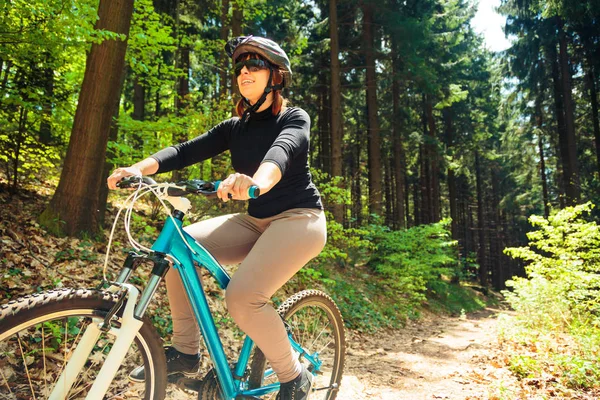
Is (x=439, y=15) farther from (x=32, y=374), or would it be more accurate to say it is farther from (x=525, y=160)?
(x=32, y=374)

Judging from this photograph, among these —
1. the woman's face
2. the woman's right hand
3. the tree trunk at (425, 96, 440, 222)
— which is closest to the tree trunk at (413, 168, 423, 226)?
the tree trunk at (425, 96, 440, 222)

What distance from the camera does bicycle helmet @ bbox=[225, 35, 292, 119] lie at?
2561 millimetres

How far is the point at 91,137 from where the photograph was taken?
558 cm

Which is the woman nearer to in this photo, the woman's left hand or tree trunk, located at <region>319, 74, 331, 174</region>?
the woman's left hand

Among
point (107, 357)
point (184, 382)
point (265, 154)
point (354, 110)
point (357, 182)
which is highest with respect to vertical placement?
point (354, 110)

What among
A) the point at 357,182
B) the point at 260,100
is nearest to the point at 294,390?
the point at 260,100

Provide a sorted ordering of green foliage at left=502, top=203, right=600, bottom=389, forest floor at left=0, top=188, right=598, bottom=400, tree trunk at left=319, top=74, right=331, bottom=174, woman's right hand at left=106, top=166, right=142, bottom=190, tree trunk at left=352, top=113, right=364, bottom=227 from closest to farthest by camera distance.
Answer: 1. woman's right hand at left=106, top=166, right=142, bottom=190
2. forest floor at left=0, top=188, right=598, bottom=400
3. green foliage at left=502, top=203, right=600, bottom=389
4. tree trunk at left=352, top=113, right=364, bottom=227
5. tree trunk at left=319, top=74, right=331, bottom=174

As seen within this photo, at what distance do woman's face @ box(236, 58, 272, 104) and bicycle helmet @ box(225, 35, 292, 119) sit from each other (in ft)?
0.14

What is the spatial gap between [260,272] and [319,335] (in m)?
1.41

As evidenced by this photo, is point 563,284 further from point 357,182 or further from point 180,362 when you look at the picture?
point 357,182

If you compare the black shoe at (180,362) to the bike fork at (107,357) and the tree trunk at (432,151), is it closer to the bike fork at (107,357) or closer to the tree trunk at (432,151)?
the bike fork at (107,357)

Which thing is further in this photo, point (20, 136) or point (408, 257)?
point (408, 257)

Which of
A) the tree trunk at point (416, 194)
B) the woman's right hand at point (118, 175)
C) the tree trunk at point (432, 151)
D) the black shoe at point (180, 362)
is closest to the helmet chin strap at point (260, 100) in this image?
the woman's right hand at point (118, 175)

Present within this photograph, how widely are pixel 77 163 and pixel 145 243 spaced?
177 centimetres
